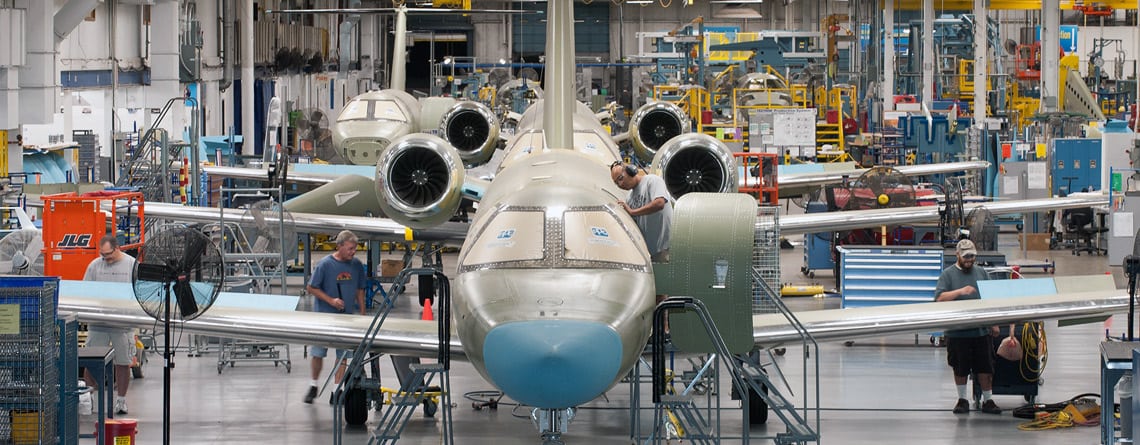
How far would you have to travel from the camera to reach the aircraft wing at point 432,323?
37.7 feet

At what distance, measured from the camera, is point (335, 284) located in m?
14.3

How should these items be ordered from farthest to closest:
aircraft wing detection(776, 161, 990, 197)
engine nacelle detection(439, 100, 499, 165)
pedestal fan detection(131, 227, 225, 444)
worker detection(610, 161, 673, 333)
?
aircraft wing detection(776, 161, 990, 197)
engine nacelle detection(439, 100, 499, 165)
worker detection(610, 161, 673, 333)
pedestal fan detection(131, 227, 225, 444)

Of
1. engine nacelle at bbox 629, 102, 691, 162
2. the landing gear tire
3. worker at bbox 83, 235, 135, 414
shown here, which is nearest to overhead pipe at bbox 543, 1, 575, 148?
the landing gear tire

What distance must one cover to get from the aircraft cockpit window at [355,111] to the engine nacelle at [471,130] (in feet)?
12.1

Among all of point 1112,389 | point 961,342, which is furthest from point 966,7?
point 1112,389

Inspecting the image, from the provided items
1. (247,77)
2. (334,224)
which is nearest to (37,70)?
(334,224)

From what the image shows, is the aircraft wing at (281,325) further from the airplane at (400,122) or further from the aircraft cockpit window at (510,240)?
the airplane at (400,122)

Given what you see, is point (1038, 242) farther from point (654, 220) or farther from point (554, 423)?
point (554, 423)

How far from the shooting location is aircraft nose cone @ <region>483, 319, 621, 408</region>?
348 inches

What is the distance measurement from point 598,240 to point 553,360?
1.69 m

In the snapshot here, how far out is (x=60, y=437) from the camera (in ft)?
32.3

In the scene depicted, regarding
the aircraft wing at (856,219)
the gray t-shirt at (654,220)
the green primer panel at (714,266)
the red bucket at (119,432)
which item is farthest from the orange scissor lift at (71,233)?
the aircraft wing at (856,219)

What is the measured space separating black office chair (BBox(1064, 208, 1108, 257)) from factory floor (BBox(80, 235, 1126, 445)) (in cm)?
972

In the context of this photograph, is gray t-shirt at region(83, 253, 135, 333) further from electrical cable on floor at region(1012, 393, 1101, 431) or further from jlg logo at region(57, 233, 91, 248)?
electrical cable on floor at region(1012, 393, 1101, 431)
